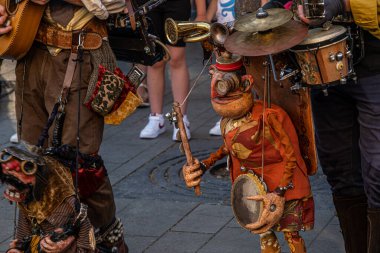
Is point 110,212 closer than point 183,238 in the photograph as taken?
Yes

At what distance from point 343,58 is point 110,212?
165cm

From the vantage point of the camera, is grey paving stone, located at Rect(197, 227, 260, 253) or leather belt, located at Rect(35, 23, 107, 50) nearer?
leather belt, located at Rect(35, 23, 107, 50)

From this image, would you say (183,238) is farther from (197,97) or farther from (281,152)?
(197,97)

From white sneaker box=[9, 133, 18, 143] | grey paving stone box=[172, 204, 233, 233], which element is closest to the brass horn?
grey paving stone box=[172, 204, 233, 233]

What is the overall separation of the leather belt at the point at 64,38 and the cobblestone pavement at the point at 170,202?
4.28ft

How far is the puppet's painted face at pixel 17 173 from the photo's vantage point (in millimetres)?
4551

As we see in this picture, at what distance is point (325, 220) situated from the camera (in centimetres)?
598

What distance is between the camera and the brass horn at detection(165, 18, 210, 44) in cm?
461

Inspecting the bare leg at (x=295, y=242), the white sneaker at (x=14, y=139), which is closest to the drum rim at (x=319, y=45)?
the bare leg at (x=295, y=242)

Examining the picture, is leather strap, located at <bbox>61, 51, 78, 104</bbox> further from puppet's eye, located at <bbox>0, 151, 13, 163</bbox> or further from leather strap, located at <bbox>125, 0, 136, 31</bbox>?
puppet's eye, located at <bbox>0, 151, 13, 163</bbox>

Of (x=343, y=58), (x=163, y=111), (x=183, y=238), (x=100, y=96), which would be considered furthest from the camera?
(x=163, y=111)

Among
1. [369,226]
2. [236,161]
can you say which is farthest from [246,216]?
[369,226]

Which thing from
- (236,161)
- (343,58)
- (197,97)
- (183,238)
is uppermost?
(343,58)

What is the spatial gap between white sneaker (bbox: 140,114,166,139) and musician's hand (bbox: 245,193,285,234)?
3.54 m
